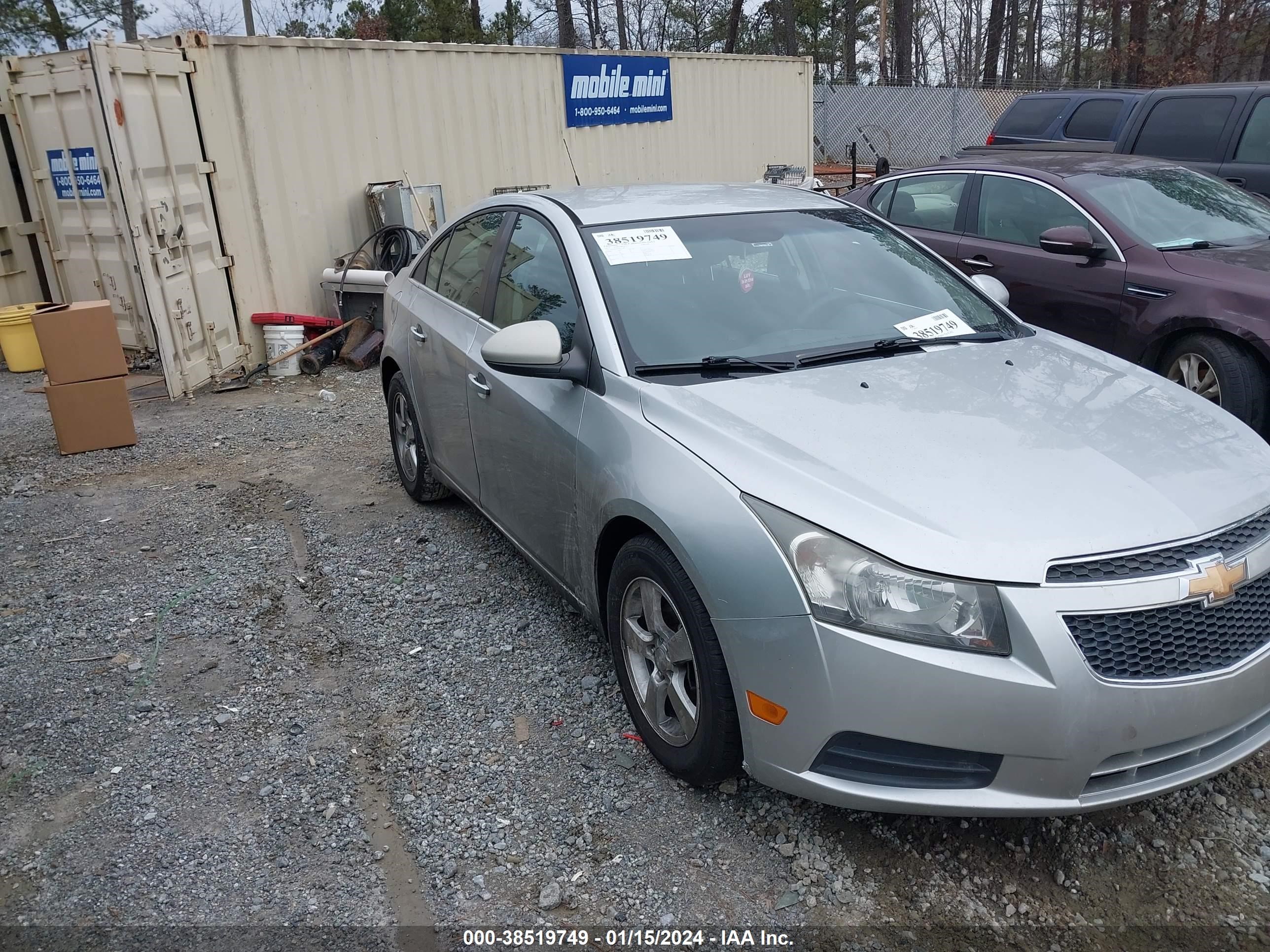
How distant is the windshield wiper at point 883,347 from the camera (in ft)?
10.9

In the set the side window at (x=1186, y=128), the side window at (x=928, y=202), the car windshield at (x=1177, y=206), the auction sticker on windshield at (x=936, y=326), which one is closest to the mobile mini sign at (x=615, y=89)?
the side window at (x=928, y=202)

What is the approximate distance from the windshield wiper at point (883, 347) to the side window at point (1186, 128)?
6.34 metres

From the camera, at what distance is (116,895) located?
2703 mm

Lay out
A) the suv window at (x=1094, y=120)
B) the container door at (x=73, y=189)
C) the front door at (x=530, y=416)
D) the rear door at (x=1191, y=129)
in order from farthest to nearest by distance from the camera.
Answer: the suv window at (x=1094, y=120) → the container door at (x=73, y=189) → the rear door at (x=1191, y=129) → the front door at (x=530, y=416)

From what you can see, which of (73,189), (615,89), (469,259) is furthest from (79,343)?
(615,89)

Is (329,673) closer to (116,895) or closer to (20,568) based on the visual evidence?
(116,895)

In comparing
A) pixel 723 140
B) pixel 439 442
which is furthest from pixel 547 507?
pixel 723 140

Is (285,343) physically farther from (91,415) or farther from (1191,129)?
(1191,129)

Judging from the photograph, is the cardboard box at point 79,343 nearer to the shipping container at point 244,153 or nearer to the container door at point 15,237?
the shipping container at point 244,153

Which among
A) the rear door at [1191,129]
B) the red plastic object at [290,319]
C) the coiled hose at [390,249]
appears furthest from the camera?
the coiled hose at [390,249]

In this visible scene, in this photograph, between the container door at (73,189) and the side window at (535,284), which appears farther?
the container door at (73,189)

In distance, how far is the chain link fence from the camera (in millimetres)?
24906

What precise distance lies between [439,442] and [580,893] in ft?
8.63

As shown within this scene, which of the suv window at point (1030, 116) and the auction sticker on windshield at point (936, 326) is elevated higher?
the suv window at point (1030, 116)
